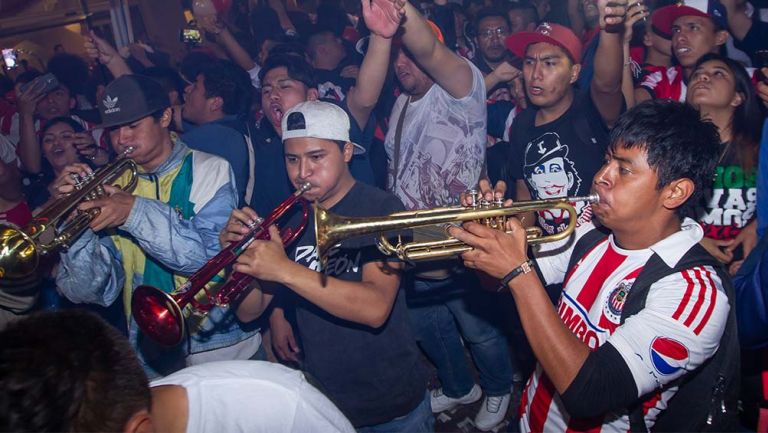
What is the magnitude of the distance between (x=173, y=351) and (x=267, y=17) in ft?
21.0

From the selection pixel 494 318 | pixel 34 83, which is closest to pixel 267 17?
pixel 34 83

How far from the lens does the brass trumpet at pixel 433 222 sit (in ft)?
Result: 7.30

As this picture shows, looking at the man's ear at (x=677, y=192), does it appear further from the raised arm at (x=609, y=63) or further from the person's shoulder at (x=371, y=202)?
the raised arm at (x=609, y=63)

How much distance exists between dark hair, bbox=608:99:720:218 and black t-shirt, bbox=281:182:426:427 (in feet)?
3.88

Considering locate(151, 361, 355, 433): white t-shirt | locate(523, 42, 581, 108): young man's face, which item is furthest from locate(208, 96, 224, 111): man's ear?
locate(151, 361, 355, 433): white t-shirt

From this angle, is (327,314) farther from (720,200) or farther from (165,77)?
(165,77)

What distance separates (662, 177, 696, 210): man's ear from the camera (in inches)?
82.4

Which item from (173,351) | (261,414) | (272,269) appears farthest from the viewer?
(173,351)

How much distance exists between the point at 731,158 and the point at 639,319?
2289 mm

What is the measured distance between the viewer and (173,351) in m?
3.27

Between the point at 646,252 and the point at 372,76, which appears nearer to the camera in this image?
the point at 646,252

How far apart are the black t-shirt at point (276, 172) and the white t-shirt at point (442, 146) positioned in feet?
1.17

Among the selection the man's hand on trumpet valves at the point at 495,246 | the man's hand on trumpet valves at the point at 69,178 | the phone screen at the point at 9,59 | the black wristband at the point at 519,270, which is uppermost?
the phone screen at the point at 9,59

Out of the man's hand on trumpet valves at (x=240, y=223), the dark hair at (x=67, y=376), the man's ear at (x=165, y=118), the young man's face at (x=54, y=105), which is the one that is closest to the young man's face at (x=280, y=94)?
the man's ear at (x=165, y=118)
